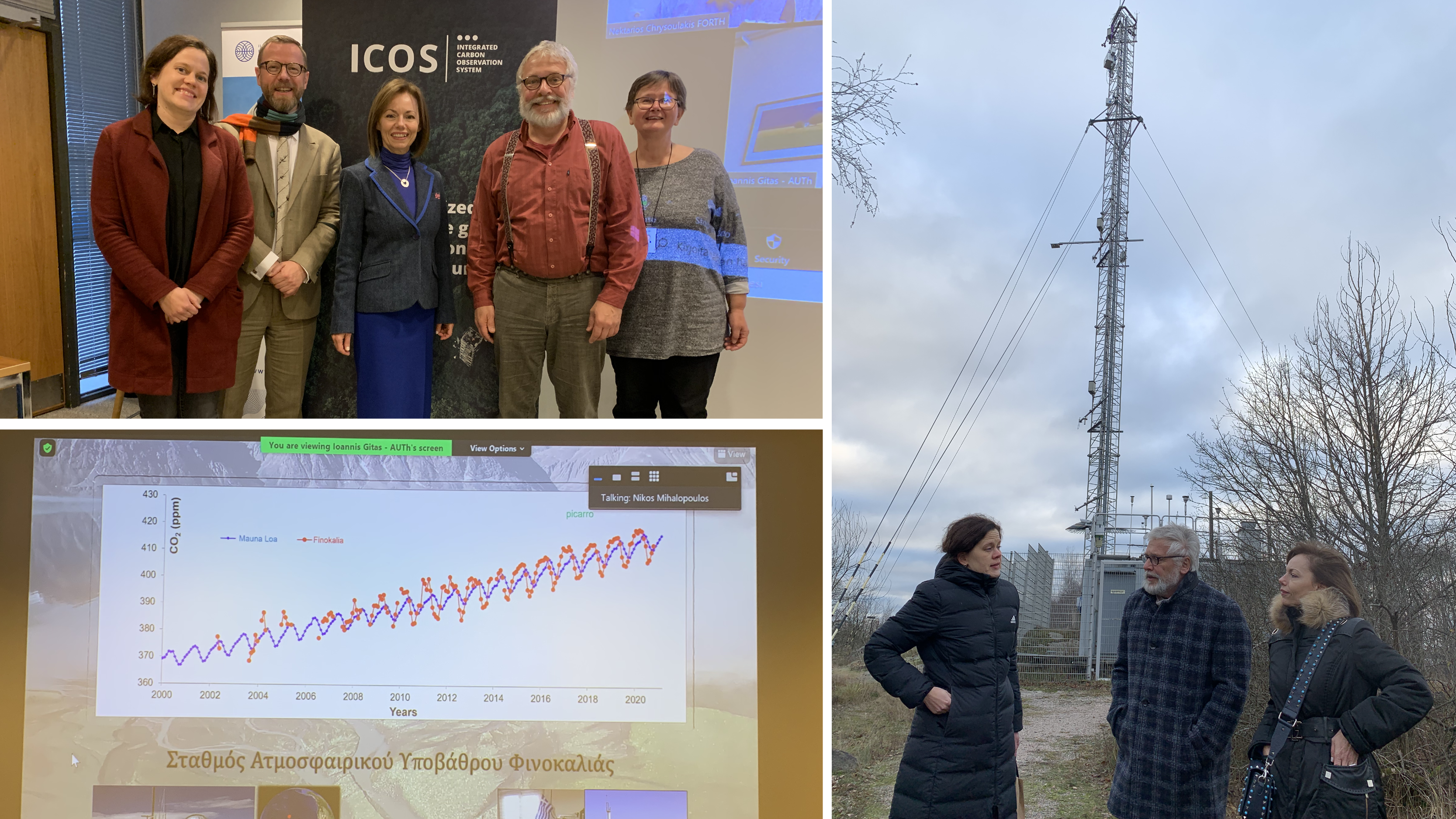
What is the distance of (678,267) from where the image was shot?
9.37ft

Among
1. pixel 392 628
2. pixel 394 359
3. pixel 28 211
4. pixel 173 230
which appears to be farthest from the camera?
pixel 28 211

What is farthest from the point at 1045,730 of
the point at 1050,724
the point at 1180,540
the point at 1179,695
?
the point at 1180,540

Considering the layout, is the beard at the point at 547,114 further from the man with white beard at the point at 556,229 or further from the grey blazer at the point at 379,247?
the grey blazer at the point at 379,247

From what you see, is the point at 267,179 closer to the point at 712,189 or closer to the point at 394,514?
the point at 712,189

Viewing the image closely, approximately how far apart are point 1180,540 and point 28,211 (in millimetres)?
4323

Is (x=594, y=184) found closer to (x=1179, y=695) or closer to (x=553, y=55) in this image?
(x=553, y=55)

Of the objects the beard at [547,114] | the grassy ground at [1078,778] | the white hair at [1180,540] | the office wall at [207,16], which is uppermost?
the office wall at [207,16]

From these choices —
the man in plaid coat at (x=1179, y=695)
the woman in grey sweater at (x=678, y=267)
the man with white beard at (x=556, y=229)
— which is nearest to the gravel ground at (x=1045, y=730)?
the man in plaid coat at (x=1179, y=695)

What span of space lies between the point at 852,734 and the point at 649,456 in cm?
268

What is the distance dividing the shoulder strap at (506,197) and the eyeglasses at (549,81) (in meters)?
0.13

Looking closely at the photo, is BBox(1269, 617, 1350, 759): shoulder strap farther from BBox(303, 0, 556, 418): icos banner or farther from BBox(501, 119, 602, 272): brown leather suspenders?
BBox(303, 0, 556, 418): icos banner

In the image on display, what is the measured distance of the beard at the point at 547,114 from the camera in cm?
268

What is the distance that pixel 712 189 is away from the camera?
2.87 m

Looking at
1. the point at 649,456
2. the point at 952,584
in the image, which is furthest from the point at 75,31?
the point at 649,456
